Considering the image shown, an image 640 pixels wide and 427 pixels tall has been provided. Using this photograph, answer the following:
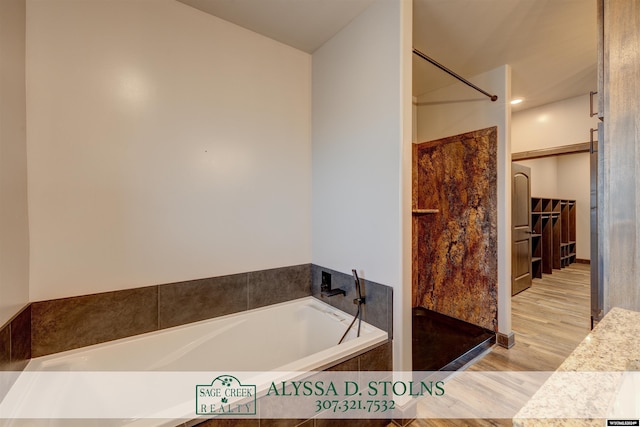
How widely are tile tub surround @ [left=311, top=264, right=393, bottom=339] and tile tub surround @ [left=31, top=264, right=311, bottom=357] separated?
1.34ft

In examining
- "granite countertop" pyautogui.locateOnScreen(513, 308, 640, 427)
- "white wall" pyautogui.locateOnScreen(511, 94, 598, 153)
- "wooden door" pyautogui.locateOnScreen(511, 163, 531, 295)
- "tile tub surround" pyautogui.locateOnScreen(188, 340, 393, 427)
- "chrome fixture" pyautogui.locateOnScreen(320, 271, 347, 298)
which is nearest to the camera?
"granite countertop" pyautogui.locateOnScreen(513, 308, 640, 427)

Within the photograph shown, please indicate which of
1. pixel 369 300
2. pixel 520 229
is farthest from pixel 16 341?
pixel 520 229

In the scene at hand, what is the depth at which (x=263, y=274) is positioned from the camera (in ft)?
7.03

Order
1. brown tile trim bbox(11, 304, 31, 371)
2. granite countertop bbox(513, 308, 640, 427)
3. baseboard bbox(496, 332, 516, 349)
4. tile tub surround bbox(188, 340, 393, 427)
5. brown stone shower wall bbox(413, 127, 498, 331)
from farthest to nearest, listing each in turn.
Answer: brown stone shower wall bbox(413, 127, 498, 331) → baseboard bbox(496, 332, 516, 349) → brown tile trim bbox(11, 304, 31, 371) → tile tub surround bbox(188, 340, 393, 427) → granite countertop bbox(513, 308, 640, 427)

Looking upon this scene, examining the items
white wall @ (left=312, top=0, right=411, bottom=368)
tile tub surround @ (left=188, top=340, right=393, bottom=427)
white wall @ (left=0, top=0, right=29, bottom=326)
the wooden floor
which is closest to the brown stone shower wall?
the wooden floor

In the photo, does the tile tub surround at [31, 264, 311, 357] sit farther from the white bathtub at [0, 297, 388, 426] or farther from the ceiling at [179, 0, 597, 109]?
the ceiling at [179, 0, 597, 109]

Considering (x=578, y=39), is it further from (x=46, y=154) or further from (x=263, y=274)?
(x=46, y=154)

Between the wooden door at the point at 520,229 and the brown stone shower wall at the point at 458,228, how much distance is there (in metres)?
1.37

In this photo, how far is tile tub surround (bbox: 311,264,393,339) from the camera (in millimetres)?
1669

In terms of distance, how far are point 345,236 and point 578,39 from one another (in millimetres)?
2530

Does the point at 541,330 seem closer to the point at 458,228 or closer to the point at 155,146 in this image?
the point at 458,228

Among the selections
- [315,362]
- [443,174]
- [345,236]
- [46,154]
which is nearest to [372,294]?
[345,236]

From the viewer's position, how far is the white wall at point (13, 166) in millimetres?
1137

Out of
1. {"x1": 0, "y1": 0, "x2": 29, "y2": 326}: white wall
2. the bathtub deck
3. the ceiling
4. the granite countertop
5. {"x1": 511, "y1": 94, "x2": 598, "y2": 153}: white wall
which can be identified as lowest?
the bathtub deck
